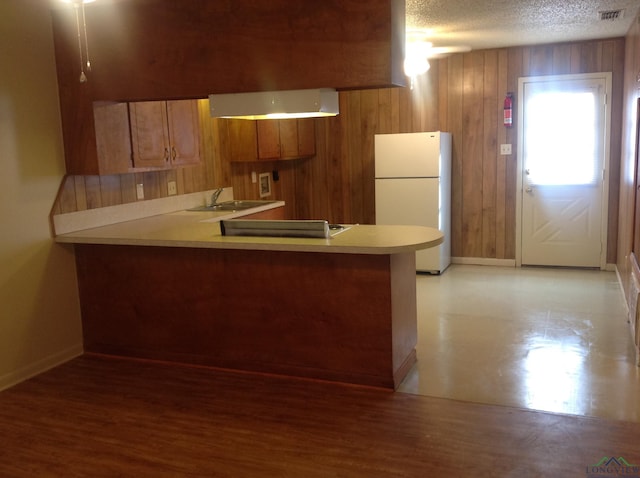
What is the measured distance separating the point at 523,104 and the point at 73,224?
14.9 feet

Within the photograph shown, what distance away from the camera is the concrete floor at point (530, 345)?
319cm

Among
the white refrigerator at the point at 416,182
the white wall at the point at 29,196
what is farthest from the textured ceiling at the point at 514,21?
the white wall at the point at 29,196

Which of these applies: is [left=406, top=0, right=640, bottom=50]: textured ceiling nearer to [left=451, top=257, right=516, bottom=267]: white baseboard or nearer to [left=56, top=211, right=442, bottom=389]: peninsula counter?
[left=56, top=211, right=442, bottom=389]: peninsula counter

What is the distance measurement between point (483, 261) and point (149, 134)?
12.9ft

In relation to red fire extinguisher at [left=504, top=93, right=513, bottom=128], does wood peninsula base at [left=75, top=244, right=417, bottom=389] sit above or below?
below

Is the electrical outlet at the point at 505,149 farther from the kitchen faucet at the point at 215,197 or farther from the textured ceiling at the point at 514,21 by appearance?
the kitchen faucet at the point at 215,197

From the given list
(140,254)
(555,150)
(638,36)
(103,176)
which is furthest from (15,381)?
(555,150)

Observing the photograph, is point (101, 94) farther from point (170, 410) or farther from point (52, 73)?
point (170, 410)

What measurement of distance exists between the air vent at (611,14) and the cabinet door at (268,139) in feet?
9.82

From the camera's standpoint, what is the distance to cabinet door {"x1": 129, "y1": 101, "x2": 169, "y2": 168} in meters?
4.09

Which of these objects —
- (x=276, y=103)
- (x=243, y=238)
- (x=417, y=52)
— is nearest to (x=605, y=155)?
(x=417, y=52)

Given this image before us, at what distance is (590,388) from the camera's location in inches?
128

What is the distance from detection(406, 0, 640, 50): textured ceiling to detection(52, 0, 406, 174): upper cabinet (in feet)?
3.80

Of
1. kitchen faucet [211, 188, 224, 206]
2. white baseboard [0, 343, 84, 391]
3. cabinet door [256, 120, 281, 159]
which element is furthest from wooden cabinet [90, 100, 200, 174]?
white baseboard [0, 343, 84, 391]
